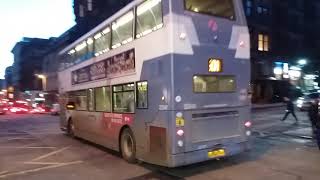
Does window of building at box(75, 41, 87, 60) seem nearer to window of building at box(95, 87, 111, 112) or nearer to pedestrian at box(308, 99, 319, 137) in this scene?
window of building at box(95, 87, 111, 112)

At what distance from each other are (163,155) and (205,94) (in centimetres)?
178

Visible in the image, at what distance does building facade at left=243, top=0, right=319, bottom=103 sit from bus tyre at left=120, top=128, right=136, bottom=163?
35085 millimetres

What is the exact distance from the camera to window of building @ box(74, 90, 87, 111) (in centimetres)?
1526

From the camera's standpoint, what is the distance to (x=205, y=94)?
9.50 meters

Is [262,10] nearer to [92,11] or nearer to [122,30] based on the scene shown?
[92,11]

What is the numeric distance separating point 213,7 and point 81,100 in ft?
25.7

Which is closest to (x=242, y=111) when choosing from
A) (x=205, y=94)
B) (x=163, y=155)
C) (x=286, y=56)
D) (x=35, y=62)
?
(x=205, y=94)

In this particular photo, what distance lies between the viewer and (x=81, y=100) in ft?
51.7

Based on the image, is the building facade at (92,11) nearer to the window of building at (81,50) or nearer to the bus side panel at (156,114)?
the window of building at (81,50)

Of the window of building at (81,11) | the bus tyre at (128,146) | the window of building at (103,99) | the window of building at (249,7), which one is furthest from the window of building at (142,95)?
the window of building at (81,11)

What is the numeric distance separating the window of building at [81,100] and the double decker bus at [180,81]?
3560mm

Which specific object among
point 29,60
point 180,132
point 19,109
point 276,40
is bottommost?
point 19,109

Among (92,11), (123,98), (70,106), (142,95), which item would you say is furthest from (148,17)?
(92,11)

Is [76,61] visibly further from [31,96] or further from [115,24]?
[31,96]
